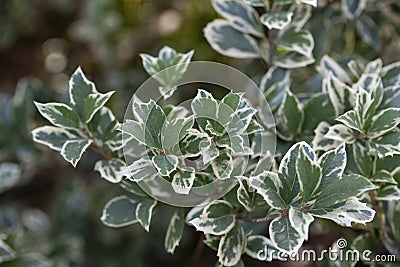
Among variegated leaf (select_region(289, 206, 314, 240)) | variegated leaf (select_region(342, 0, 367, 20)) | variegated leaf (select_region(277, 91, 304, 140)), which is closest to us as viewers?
variegated leaf (select_region(289, 206, 314, 240))

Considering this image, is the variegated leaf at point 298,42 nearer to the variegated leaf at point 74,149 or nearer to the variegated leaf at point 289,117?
the variegated leaf at point 289,117

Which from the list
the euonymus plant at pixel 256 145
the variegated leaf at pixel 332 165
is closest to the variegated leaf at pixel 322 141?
the euonymus plant at pixel 256 145

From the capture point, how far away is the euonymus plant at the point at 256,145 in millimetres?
756

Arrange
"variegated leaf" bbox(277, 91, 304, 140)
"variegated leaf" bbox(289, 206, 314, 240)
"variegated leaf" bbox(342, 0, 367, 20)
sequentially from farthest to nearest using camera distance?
"variegated leaf" bbox(342, 0, 367, 20) < "variegated leaf" bbox(277, 91, 304, 140) < "variegated leaf" bbox(289, 206, 314, 240)

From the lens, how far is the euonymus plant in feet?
2.48

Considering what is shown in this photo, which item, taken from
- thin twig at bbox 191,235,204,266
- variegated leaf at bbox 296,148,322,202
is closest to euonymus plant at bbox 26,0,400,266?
variegated leaf at bbox 296,148,322,202

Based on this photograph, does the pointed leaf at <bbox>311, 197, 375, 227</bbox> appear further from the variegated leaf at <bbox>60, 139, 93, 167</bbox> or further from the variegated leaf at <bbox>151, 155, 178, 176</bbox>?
the variegated leaf at <bbox>60, 139, 93, 167</bbox>

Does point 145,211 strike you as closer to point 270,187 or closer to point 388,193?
point 270,187

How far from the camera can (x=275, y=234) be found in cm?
75

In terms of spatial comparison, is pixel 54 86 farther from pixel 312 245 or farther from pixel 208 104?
pixel 208 104

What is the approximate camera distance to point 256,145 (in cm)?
90

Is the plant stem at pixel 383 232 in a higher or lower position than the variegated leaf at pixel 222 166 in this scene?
lower

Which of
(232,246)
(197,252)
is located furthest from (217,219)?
(197,252)

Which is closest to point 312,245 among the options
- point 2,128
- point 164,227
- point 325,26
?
point 164,227
